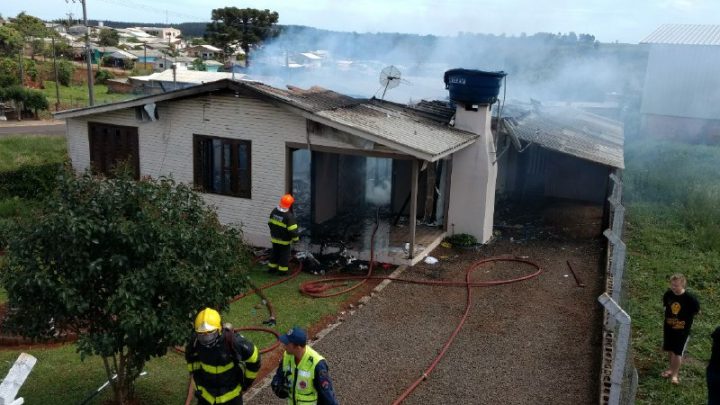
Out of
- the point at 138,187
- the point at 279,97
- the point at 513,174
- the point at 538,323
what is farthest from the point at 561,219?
the point at 138,187

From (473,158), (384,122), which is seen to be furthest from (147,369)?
(473,158)

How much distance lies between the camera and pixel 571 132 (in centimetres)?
1936

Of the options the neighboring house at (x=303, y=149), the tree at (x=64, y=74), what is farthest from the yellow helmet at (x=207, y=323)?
the tree at (x=64, y=74)

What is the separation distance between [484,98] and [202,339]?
33.1 feet

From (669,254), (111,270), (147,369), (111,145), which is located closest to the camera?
(111,270)

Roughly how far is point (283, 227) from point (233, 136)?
282cm

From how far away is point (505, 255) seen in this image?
13195 millimetres

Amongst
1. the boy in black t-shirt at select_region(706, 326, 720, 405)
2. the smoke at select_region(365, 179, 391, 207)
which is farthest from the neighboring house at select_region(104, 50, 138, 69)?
the boy in black t-shirt at select_region(706, 326, 720, 405)

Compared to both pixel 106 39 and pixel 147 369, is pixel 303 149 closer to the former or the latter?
pixel 147 369

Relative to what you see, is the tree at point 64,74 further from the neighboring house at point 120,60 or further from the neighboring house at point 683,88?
the neighboring house at point 683,88

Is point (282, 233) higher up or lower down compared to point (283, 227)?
lower down

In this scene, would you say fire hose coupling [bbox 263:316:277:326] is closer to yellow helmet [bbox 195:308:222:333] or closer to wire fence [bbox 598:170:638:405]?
yellow helmet [bbox 195:308:222:333]

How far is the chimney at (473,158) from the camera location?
13.4m

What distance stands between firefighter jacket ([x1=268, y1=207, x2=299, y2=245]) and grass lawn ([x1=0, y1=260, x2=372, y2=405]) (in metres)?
1.66
